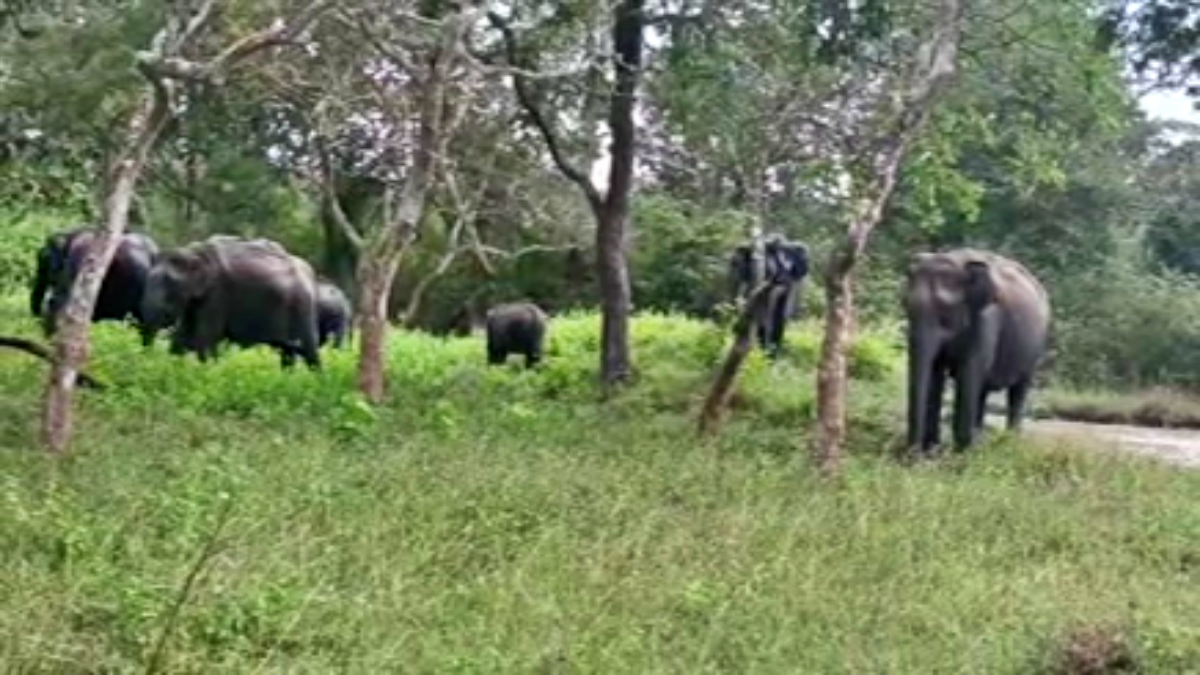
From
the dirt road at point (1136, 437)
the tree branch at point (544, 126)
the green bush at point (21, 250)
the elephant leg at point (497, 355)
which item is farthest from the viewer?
the green bush at point (21, 250)

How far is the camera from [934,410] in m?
14.7

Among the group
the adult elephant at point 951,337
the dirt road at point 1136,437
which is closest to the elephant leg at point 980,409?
the adult elephant at point 951,337

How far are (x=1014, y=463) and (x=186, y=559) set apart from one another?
7.63 metres

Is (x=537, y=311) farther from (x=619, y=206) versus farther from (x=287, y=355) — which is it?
(x=619, y=206)

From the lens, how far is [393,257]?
48.6 feet

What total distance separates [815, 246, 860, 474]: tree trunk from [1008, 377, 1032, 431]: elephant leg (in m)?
5.06

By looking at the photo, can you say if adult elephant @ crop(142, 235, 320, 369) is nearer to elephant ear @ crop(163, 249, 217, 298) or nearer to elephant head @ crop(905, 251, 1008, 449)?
elephant ear @ crop(163, 249, 217, 298)

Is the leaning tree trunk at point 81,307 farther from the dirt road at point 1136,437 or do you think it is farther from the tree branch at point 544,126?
the dirt road at point 1136,437

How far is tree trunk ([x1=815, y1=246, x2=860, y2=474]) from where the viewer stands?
12.5 m

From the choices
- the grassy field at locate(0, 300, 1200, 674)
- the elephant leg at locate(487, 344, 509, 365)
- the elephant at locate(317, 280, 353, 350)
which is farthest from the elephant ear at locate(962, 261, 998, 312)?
the elephant at locate(317, 280, 353, 350)

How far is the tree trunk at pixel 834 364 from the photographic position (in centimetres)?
1248

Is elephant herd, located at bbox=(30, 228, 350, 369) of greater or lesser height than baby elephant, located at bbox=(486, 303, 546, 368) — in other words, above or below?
above

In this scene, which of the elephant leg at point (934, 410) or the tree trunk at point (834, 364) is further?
the elephant leg at point (934, 410)

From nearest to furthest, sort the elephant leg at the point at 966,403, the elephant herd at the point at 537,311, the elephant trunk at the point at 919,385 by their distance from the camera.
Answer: the elephant trunk at the point at 919,385
the elephant leg at the point at 966,403
the elephant herd at the point at 537,311
